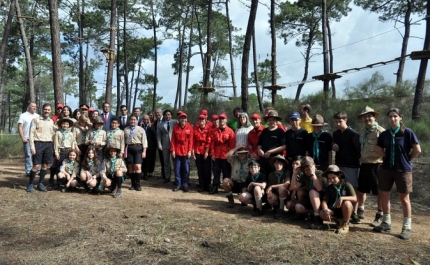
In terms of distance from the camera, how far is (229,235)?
4.48 meters

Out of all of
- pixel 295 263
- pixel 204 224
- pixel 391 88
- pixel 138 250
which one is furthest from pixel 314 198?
pixel 391 88

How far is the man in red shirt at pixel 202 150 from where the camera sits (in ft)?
Result: 24.2

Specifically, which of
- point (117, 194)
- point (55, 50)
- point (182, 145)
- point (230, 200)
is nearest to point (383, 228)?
point (230, 200)

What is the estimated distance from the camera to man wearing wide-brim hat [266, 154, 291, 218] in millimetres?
5328

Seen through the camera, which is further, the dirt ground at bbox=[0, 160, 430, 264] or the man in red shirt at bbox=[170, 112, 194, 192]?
the man in red shirt at bbox=[170, 112, 194, 192]

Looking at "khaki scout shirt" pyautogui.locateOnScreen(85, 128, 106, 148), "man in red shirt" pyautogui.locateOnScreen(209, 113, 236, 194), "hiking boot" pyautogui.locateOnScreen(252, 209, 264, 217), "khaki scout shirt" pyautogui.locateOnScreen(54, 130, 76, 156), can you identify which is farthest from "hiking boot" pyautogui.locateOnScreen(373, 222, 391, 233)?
"khaki scout shirt" pyautogui.locateOnScreen(54, 130, 76, 156)

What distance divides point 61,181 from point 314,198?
5.00 m

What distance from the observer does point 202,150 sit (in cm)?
744

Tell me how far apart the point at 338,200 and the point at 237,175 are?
1982 millimetres

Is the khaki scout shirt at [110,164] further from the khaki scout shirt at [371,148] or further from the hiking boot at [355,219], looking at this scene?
the khaki scout shirt at [371,148]

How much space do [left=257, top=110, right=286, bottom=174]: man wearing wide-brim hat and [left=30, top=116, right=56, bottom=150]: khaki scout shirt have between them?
418 cm

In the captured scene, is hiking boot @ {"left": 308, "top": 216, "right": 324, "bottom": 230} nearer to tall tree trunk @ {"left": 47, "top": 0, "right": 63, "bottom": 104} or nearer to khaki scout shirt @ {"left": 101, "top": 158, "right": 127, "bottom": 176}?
khaki scout shirt @ {"left": 101, "top": 158, "right": 127, "bottom": 176}

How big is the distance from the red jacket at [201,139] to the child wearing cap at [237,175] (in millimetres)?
1244

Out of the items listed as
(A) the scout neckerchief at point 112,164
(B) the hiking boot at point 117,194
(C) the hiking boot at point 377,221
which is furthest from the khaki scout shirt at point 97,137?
(C) the hiking boot at point 377,221
